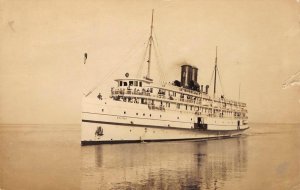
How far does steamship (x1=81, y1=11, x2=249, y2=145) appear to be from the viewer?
→ 4578 mm

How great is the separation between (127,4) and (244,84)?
4.92ft

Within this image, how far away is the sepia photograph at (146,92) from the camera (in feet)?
14.5

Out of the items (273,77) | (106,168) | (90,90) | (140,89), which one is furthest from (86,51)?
(273,77)

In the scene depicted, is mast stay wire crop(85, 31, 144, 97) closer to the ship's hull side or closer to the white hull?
the white hull

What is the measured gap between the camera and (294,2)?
15.5 feet

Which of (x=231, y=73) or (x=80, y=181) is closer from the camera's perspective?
(x=80, y=181)

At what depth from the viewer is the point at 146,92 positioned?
4.72 m

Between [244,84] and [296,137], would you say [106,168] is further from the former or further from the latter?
[296,137]

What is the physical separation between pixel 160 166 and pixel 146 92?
793 millimetres

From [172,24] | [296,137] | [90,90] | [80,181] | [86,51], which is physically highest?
[172,24]

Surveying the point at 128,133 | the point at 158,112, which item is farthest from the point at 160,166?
the point at 158,112

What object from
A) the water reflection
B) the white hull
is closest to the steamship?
the white hull

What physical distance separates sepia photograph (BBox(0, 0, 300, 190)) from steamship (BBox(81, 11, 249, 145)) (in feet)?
0.04

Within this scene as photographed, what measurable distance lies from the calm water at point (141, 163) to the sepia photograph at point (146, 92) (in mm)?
11
